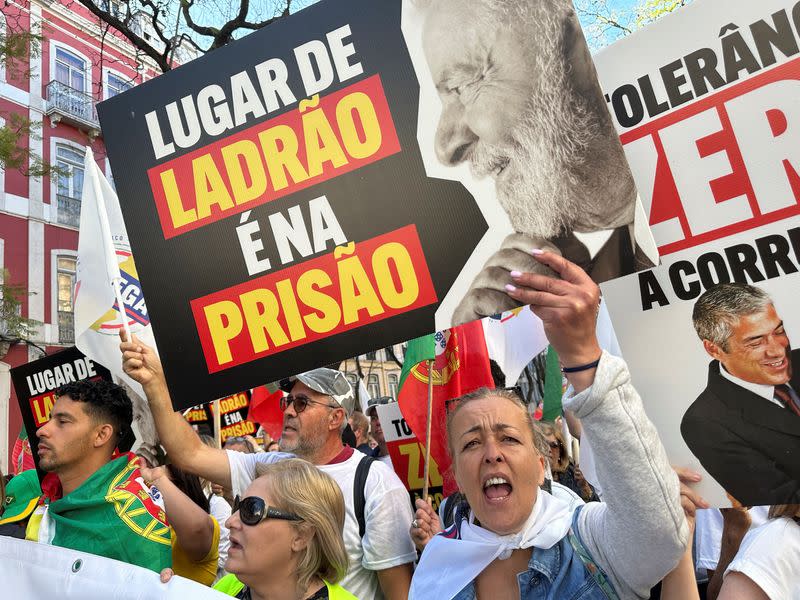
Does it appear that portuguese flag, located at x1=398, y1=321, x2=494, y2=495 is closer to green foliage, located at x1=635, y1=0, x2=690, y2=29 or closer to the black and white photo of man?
the black and white photo of man

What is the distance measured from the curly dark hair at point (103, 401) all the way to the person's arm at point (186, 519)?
1.74ft

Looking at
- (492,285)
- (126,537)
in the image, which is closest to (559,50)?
(492,285)

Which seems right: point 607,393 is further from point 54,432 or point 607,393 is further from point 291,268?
point 54,432

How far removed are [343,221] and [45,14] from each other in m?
20.4

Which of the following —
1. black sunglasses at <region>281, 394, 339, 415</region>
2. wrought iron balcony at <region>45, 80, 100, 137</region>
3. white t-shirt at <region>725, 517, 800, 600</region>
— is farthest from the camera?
wrought iron balcony at <region>45, 80, 100, 137</region>

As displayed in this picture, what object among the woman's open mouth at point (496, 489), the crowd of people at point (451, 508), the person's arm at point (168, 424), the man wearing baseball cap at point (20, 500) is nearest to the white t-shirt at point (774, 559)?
the crowd of people at point (451, 508)

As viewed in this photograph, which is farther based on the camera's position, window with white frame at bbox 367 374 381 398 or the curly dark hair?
window with white frame at bbox 367 374 381 398

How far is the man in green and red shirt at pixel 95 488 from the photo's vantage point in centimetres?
273

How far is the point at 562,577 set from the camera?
1.72 m

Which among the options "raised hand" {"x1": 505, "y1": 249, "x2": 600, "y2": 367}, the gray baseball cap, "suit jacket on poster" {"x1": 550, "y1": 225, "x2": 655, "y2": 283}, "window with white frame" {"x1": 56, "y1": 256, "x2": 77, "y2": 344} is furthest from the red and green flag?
"window with white frame" {"x1": 56, "y1": 256, "x2": 77, "y2": 344}

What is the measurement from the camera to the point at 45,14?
18812 mm

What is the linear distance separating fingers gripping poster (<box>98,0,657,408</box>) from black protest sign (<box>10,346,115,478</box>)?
8.12ft

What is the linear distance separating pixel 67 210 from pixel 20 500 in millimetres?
16736

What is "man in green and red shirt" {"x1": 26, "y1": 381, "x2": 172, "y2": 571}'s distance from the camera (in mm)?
2730
